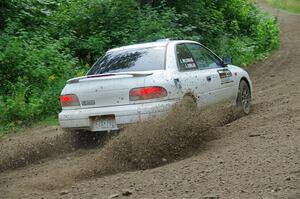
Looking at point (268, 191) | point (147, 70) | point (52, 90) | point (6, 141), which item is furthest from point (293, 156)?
point (52, 90)

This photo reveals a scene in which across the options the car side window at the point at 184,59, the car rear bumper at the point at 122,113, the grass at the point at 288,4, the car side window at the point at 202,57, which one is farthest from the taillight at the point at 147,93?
the grass at the point at 288,4

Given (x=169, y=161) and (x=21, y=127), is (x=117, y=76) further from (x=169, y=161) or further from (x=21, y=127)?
(x=21, y=127)

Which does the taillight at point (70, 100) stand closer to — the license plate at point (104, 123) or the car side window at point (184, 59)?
the license plate at point (104, 123)

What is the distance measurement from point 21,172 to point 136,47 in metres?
2.75

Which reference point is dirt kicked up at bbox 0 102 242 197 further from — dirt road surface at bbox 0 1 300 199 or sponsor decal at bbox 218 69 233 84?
sponsor decal at bbox 218 69 233 84

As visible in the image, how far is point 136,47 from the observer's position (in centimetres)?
862

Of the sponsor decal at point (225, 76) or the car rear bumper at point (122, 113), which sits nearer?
the car rear bumper at point (122, 113)

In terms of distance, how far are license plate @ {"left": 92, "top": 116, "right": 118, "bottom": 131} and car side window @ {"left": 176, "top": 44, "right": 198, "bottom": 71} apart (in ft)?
4.51

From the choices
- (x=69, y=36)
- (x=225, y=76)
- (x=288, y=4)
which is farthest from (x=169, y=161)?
(x=288, y=4)

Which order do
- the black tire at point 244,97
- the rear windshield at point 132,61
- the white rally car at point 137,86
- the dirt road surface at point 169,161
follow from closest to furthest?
1. the dirt road surface at point 169,161
2. the white rally car at point 137,86
3. the rear windshield at point 132,61
4. the black tire at point 244,97

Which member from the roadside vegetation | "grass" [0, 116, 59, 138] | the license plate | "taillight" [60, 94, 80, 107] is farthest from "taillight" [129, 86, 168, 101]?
the roadside vegetation

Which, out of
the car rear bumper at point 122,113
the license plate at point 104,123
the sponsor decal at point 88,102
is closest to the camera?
the car rear bumper at point 122,113

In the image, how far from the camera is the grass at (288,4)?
42403mm

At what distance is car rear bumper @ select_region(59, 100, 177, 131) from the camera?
7.40 metres
